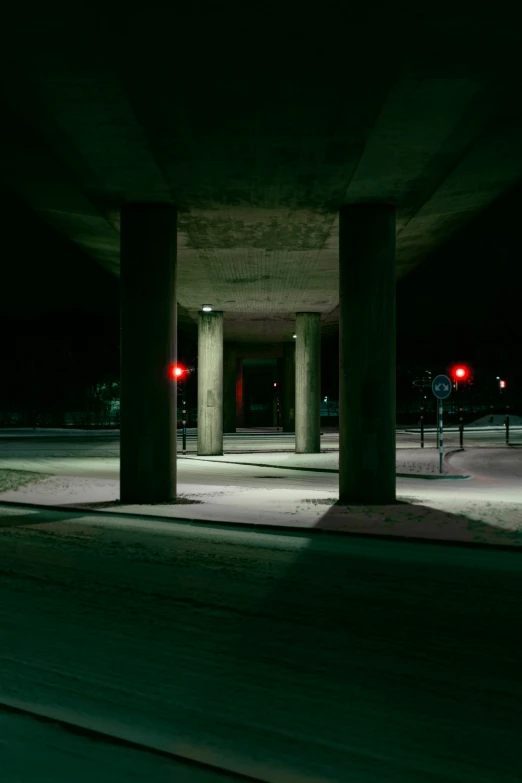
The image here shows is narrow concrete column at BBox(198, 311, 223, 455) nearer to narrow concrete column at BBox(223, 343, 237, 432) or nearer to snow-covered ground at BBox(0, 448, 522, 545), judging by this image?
snow-covered ground at BBox(0, 448, 522, 545)

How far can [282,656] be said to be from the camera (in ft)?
17.5

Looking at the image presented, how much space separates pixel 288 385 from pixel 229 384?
3.69 meters

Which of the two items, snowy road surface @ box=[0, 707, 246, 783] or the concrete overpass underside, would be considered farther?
the concrete overpass underside

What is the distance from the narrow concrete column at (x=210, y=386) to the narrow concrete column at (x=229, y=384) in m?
16.1

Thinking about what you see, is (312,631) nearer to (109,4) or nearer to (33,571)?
(33,571)

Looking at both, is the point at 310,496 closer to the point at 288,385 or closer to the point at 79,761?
the point at 79,761

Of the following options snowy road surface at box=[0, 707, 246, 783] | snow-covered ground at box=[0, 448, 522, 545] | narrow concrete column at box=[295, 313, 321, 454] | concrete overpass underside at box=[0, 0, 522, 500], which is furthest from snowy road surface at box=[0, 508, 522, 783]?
narrow concrete column at box=[295, 313, 321, 454]

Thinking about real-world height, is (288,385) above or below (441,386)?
above

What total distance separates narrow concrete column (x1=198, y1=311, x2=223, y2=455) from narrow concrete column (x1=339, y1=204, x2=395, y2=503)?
53.5ft

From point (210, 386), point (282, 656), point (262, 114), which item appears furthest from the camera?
point (210, 386)

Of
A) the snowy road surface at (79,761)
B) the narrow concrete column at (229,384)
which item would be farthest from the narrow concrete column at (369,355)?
the narrow concrete column at (229,384)

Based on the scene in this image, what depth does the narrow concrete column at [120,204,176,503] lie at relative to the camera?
46.5 feet

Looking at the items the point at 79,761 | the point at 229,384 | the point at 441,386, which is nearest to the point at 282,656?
the point at 79,761

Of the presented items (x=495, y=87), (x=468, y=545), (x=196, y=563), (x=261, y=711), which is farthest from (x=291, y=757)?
(x=495, y=87)
